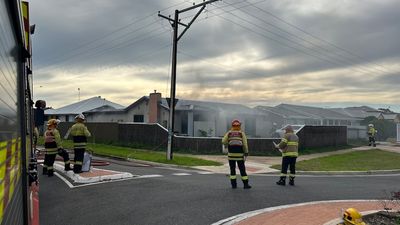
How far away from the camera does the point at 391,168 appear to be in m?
18.6

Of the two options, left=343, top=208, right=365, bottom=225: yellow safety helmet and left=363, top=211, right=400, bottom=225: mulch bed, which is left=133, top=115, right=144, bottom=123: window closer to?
left=363, top=211, right=400, bottom=225: mulch bed

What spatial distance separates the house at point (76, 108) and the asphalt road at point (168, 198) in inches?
1524

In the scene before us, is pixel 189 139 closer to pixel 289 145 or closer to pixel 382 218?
pixel 289 145

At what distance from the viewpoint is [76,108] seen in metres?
52.3

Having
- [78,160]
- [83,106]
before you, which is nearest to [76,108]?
[83,106]

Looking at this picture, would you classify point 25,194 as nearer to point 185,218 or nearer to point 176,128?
point 185,218

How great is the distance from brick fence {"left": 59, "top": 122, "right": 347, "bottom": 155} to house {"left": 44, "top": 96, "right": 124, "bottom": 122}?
19.0m

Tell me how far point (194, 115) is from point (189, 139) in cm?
1069

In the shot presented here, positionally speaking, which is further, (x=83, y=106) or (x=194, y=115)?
(x=83, y=106)

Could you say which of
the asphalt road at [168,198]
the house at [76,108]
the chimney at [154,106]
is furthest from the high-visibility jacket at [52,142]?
the house at [76,108]

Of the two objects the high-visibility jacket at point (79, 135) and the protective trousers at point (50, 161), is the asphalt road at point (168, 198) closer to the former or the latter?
the protective trousers at point (50, 161)

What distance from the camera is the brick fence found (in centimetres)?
2331

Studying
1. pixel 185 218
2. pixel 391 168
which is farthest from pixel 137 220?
pixel 391 168

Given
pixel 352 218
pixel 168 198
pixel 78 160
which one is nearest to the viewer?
pixel 352 218
